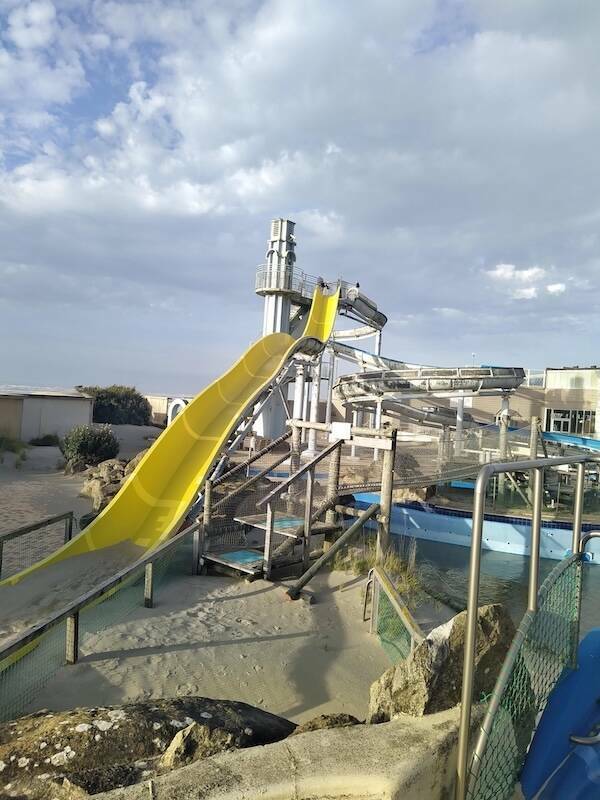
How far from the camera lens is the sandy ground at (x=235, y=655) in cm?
424

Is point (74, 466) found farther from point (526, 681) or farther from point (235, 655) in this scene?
point (526, 681)

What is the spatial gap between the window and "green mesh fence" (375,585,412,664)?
23.6 m

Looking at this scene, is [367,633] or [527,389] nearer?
[367,633]

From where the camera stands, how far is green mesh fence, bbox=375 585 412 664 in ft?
16.0

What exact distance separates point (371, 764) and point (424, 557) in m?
11.4

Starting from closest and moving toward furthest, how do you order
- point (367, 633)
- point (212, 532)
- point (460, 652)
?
point (460, 652), point (367, 633), point (212, 532)

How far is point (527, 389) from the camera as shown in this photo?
94.4 ft

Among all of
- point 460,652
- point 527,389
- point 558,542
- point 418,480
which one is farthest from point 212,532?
point 527,389

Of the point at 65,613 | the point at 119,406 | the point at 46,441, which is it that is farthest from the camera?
the point at 119,406

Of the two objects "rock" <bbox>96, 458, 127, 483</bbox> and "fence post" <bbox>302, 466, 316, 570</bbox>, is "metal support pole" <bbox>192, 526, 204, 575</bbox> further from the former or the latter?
"rock" <bbox>96, 458, 127, 483</bbox>

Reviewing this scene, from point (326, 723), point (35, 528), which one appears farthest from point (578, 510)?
point (35, 528)

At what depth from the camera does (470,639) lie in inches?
71.3

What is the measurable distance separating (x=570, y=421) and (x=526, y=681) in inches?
1117

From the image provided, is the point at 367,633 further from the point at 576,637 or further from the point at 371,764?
the point at 371,764
